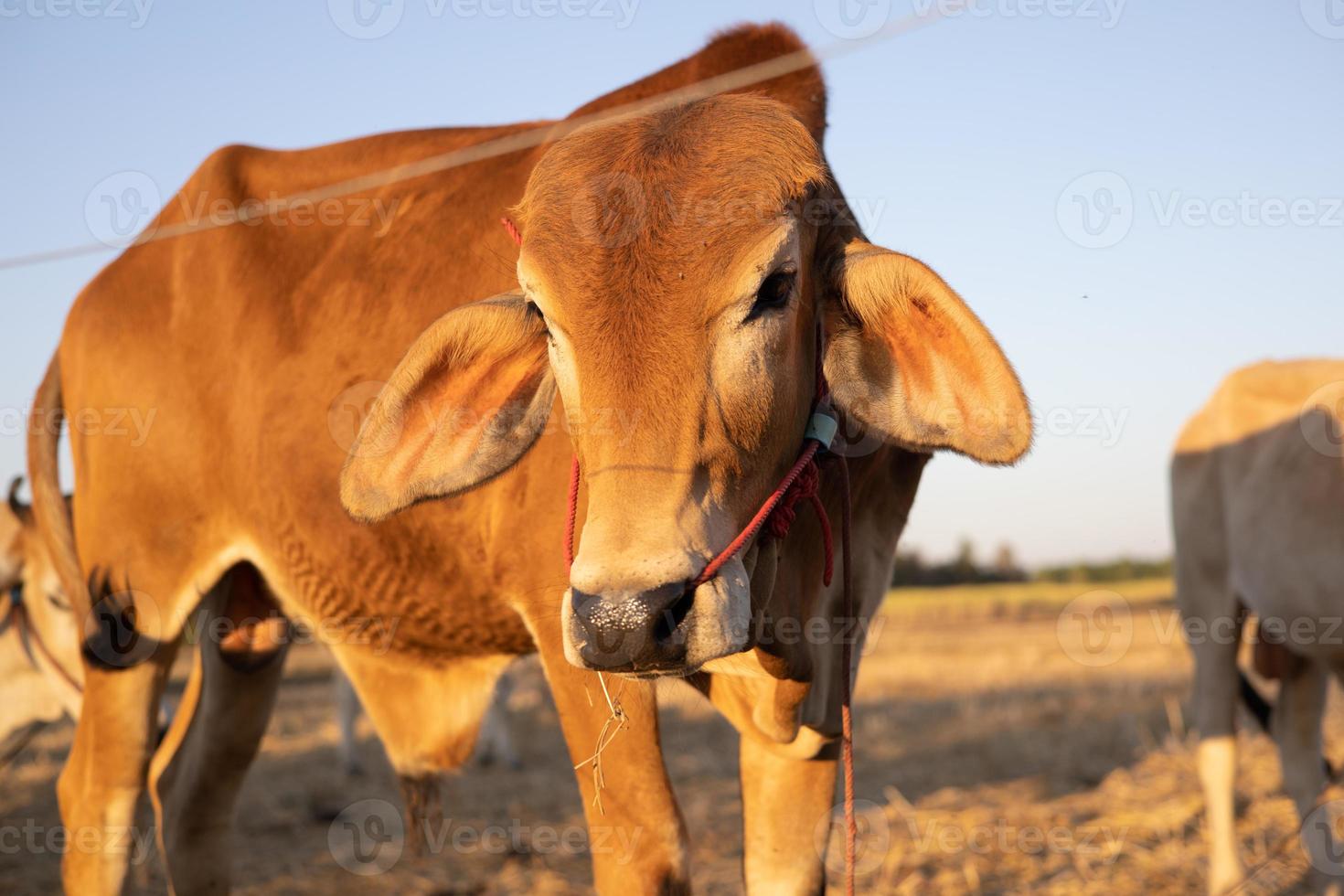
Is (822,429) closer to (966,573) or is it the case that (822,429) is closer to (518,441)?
(518,441)

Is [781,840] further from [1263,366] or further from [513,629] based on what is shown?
[1263,366]

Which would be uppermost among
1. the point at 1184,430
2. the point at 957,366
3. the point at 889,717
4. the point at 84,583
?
the point at 957,366

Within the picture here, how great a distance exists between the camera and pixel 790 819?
3160 millimetres

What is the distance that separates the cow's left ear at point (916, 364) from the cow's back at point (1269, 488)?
3.96 m

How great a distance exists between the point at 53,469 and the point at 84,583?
1.80ft

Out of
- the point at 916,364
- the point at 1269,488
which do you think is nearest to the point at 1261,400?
the point at 1269,488

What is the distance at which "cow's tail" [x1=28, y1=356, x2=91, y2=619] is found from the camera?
13.6 feet

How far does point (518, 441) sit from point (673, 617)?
84 cm

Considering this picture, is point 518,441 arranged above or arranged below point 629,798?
above

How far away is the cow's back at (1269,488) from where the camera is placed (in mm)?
5520

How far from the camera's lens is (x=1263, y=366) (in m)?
6.60

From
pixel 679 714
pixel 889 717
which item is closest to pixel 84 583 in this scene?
pixel 679 714

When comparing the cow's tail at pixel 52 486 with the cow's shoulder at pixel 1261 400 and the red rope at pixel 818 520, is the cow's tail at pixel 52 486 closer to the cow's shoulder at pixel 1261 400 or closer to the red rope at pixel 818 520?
the red rope at pixel 818 520

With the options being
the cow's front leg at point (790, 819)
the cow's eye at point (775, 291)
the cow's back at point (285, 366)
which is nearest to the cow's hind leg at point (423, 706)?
the cow's back at point (285, 366)
